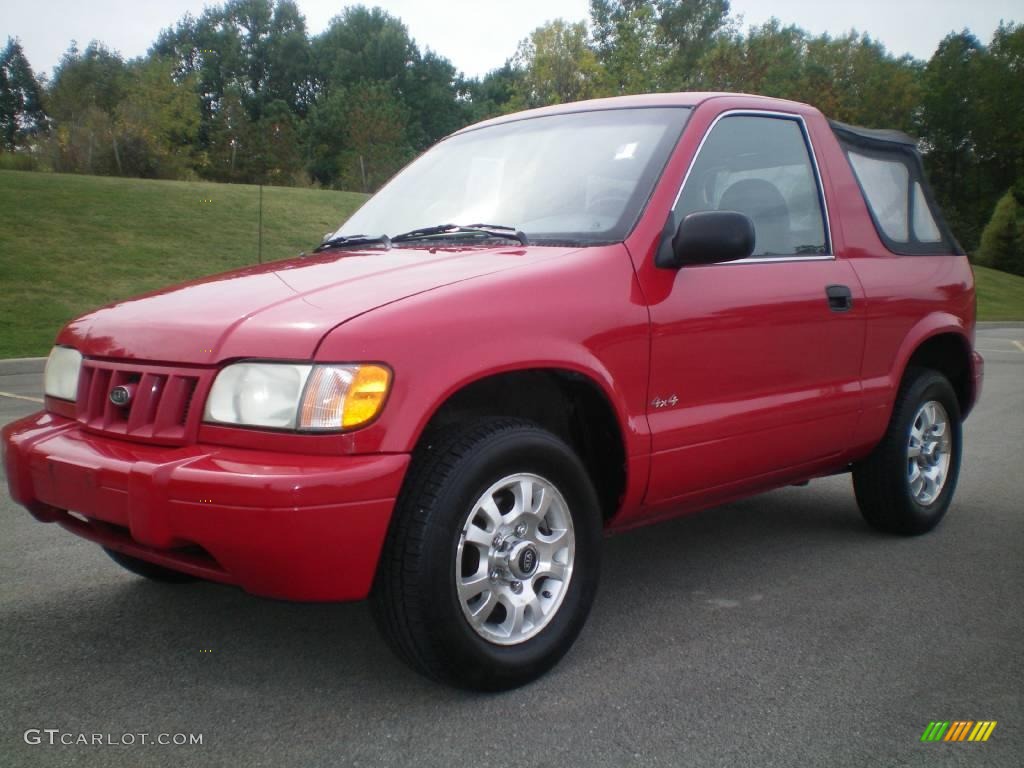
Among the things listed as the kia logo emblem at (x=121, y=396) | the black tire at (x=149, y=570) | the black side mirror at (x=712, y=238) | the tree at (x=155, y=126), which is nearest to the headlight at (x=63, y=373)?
the kia logo emblem at (x=121, y=396)

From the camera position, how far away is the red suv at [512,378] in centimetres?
270

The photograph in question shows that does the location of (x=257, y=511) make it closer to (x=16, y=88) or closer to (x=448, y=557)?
(x=448, y=557)

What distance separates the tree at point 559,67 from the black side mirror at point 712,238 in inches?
1459

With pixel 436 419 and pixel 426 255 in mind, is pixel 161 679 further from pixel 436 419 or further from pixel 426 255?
pixel 426 255

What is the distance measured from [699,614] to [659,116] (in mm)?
1786

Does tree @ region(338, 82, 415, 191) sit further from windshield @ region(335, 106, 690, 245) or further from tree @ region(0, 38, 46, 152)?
tree @ region(0, 38, 46, 152)

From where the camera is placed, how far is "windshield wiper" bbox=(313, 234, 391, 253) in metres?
3.98

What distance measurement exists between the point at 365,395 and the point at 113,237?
17.7 metres

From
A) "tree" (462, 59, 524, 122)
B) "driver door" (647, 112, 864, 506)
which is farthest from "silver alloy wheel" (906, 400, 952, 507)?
"tree" (462, 59, 524, 122)

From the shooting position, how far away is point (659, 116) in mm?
3889

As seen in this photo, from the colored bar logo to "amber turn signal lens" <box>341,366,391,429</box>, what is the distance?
5.38ft

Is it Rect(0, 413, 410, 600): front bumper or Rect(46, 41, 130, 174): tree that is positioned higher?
Rect(46, 41, 130, 174): tree

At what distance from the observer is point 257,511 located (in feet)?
8.43

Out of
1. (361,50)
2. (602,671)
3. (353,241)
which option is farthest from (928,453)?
(361,50)
